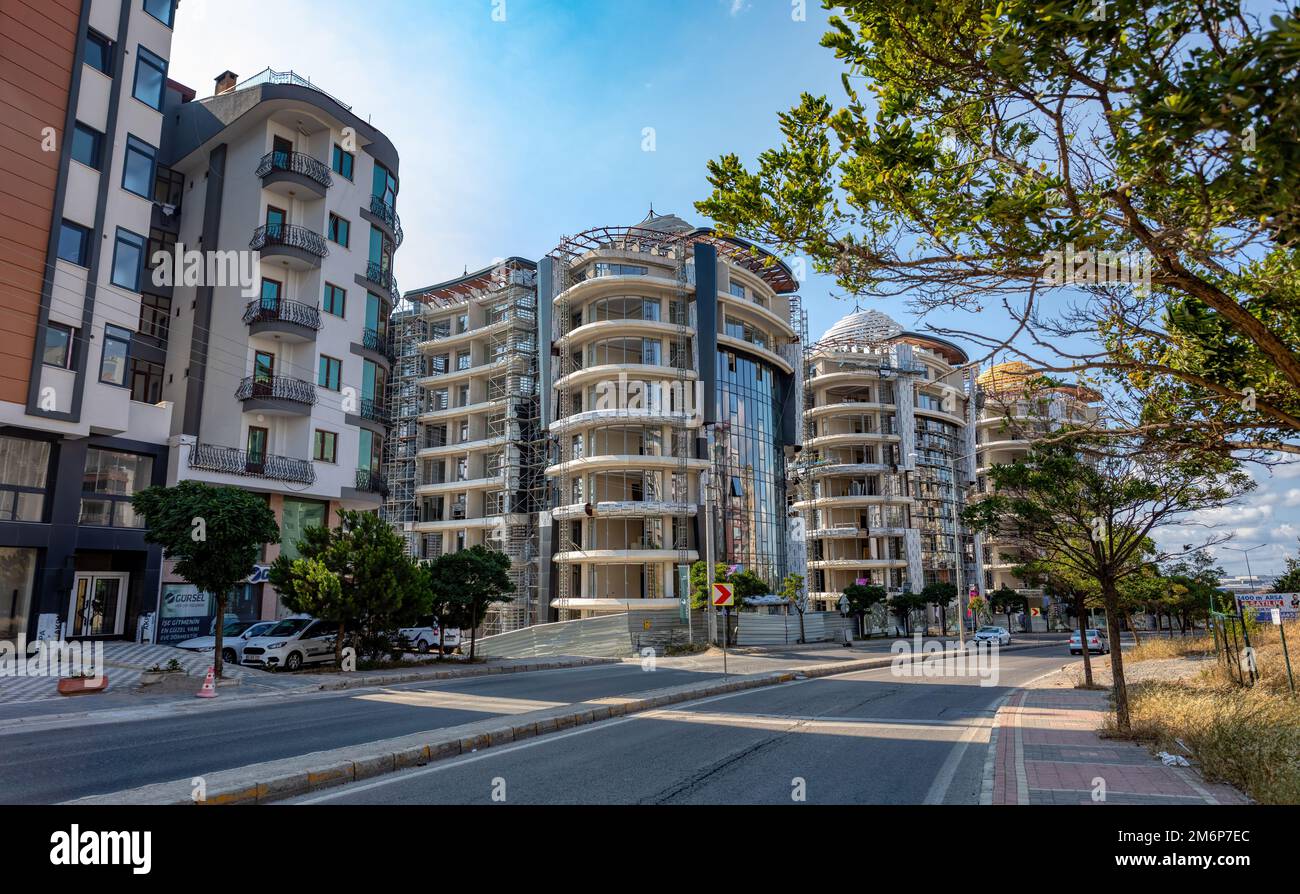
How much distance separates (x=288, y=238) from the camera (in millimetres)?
31844

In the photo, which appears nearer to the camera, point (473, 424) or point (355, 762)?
point (355, 762)

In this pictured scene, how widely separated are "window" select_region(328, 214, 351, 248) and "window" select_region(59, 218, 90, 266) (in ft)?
33.3

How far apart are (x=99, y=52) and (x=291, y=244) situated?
8.65 metres

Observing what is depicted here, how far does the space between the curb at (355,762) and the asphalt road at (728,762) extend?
313mm

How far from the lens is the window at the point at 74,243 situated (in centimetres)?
2459

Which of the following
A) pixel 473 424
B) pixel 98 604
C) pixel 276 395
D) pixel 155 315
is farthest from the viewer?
pixel 473 424

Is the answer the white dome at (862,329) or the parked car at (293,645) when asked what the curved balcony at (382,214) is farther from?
the white dome at (862,329)

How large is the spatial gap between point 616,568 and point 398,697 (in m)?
32.0

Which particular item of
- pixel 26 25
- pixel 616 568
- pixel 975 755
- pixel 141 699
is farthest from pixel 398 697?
pixel 616 568

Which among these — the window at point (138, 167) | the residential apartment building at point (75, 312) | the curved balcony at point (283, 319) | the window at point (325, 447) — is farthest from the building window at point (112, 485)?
the window at point (138, 167)

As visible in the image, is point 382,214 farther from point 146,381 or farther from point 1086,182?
point 1086,182

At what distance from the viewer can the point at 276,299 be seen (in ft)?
104

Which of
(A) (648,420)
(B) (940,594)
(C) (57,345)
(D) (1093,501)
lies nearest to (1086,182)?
(D) (1093,501)

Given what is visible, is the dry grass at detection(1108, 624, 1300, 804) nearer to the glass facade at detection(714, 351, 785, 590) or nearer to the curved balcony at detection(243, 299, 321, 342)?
the curved balcony at detection(243, 299, 321, 342)
